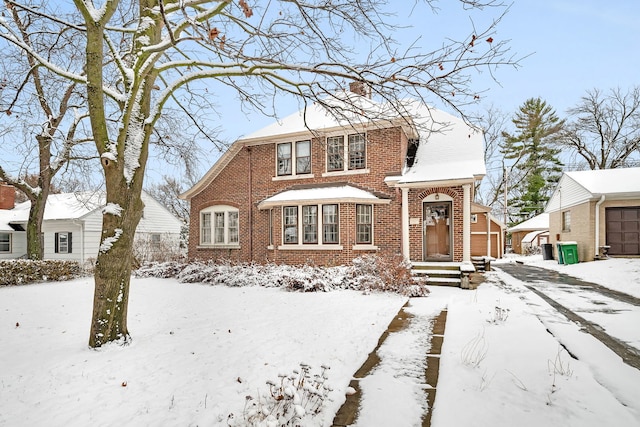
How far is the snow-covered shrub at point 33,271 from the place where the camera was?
1215 cm

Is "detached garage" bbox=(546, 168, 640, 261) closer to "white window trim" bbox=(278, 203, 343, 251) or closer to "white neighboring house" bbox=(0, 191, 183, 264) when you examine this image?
"white window trim" bbox=(278, 203, 343, 251)

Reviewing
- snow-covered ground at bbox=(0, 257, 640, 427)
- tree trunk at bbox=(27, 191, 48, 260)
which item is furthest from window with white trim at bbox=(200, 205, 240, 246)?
snow-covered ground at bbox=(0, 257, 640, 427)

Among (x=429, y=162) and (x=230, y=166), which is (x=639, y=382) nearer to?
(x=429, y=162)

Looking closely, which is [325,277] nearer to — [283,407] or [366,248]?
[366,248]

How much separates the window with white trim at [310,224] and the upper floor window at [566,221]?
46.8 ft

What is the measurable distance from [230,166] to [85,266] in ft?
27.8

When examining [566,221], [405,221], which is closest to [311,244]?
[405,221]

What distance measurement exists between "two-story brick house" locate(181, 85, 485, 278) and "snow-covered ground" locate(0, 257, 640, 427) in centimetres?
498

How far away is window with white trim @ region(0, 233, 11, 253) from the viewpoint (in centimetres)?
2023

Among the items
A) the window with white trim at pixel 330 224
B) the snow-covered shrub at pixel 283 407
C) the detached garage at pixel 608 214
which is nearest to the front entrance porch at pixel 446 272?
the window with white trim at pixel 330 224

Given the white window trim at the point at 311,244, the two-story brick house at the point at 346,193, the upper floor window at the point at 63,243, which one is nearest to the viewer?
the two-story brick house at the point at 346,193

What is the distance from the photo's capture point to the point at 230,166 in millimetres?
15703

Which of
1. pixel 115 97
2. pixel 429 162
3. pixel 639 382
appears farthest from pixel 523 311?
pixel 115 97

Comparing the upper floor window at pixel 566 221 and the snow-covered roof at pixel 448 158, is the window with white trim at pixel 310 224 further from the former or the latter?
the upper floor window at pixel 566 221
